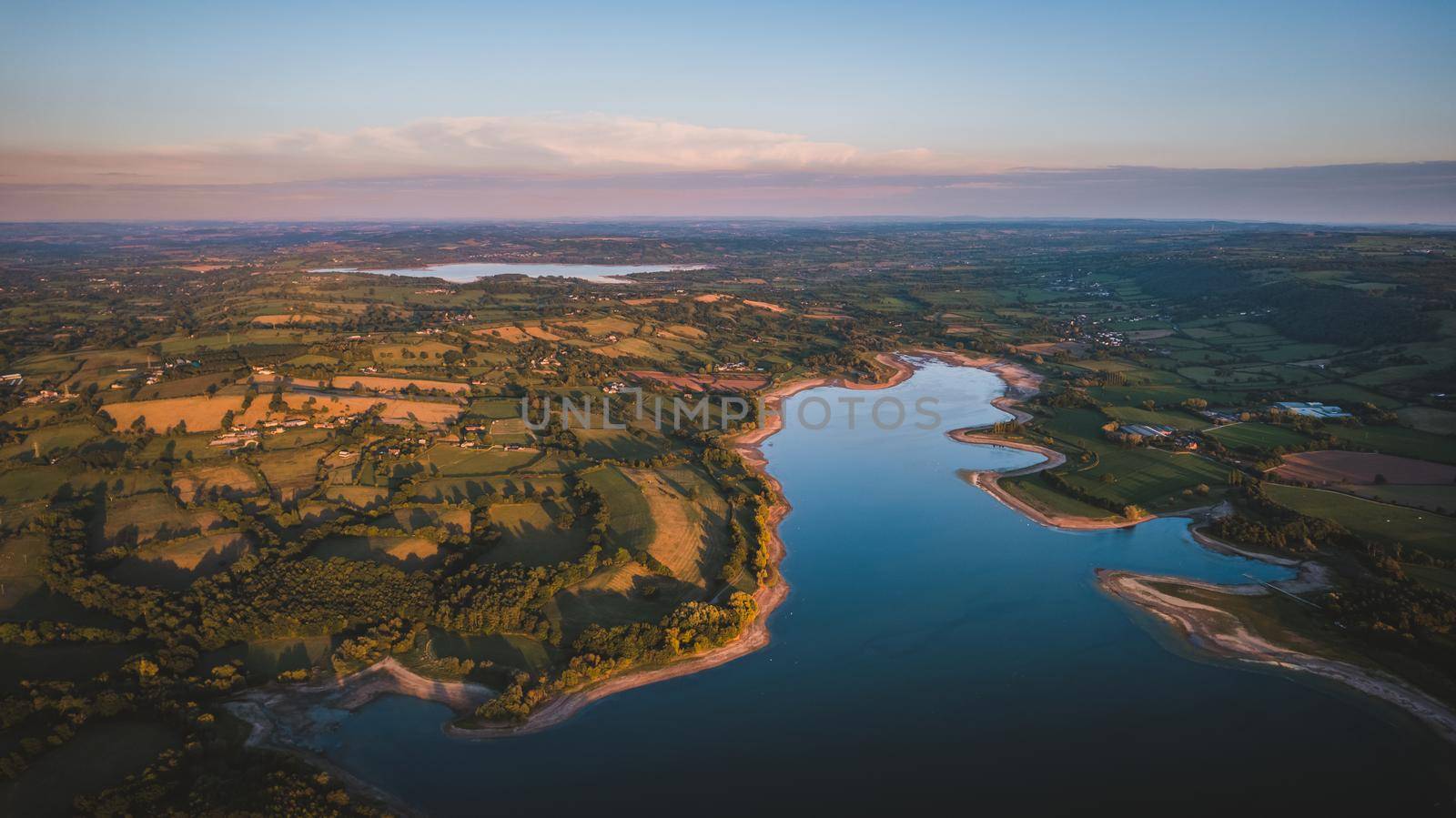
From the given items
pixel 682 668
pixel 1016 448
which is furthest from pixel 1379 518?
pixel 682 668

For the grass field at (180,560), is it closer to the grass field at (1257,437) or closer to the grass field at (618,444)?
the grass field at (618,444)

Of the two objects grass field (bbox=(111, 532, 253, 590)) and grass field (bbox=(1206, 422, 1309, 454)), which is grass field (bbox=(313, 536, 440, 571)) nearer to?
grass field (bbox=(111, 532, 253, 590))

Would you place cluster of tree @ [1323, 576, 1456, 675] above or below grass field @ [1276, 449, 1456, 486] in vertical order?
below

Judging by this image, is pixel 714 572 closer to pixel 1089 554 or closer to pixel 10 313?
pixel 1089 554

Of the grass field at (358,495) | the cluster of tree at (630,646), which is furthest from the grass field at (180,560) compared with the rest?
the cluster of tree at (630,646)

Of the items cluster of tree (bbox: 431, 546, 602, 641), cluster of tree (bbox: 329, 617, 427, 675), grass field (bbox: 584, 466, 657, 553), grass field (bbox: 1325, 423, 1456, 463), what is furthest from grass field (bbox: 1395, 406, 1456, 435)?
cluster of tree (bbox: 329, 617, 427, 675)

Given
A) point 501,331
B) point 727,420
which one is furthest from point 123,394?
point 727,420
